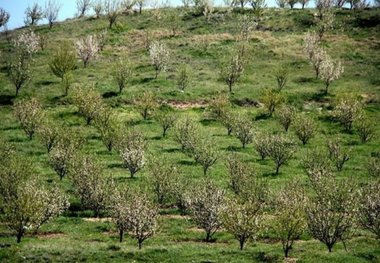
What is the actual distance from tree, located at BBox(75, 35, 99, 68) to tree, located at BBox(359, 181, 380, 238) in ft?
211

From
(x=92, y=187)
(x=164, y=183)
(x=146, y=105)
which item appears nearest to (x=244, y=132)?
(x=146, y=105)

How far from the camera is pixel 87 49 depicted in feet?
293

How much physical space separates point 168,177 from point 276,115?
33.2 m

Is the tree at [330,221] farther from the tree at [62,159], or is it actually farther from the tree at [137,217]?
the tree at [62,159]

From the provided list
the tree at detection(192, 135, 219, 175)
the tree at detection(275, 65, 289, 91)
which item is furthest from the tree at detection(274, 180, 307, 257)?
the tree at detection(275, 65, 289, 91)

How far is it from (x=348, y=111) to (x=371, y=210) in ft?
112

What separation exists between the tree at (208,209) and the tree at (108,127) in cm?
2167

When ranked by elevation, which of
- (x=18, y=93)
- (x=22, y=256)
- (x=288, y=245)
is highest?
(x=18, y=93)

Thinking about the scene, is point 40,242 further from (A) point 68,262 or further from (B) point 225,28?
(B) point 225,28

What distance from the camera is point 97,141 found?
6159 cm

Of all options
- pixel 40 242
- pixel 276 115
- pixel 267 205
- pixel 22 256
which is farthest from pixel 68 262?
pixel 276 115

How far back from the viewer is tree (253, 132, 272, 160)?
55.1 metres

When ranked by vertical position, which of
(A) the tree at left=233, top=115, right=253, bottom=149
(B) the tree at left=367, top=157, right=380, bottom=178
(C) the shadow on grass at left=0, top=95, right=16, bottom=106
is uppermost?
(C) the shadow on grass at left=0, top=95, right=16, bottom=106

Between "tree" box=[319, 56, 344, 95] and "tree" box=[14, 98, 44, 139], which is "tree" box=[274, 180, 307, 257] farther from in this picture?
"tree" box=[319, 56, 344, 95]
